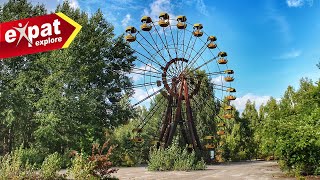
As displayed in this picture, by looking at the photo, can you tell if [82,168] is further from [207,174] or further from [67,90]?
[67,90]

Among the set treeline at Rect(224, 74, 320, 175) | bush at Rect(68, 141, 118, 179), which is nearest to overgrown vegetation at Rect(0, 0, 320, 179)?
treeline at Rect(224, 74, 320, 175)

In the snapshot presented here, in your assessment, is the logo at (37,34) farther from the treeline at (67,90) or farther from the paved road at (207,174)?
the treeline at (67,90)

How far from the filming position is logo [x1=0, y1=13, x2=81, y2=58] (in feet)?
16.7

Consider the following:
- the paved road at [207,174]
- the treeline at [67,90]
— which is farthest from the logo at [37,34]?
the treeline at [67,90]

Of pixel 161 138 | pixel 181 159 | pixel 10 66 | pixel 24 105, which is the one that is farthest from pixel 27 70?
pixel 181 159

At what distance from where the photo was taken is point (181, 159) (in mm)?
21516

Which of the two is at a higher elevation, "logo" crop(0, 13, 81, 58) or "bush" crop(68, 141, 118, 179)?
"logo" crop(0, 13, 81, 58)

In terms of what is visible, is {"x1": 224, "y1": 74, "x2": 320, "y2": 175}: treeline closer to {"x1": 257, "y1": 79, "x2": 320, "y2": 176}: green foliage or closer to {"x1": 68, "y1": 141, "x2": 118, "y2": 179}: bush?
{"x1": 257, "y1": 79, "x2": 320, "y2": 176}: green foliage

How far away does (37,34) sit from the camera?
528cm

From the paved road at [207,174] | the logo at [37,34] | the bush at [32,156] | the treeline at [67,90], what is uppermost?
the treeline at [67,90]

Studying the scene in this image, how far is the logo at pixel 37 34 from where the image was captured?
510cm

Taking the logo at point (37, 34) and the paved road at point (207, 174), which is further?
the paved road at point (207, 174)

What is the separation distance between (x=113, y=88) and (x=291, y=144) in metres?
20.9

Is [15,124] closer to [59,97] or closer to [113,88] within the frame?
[59,97]
